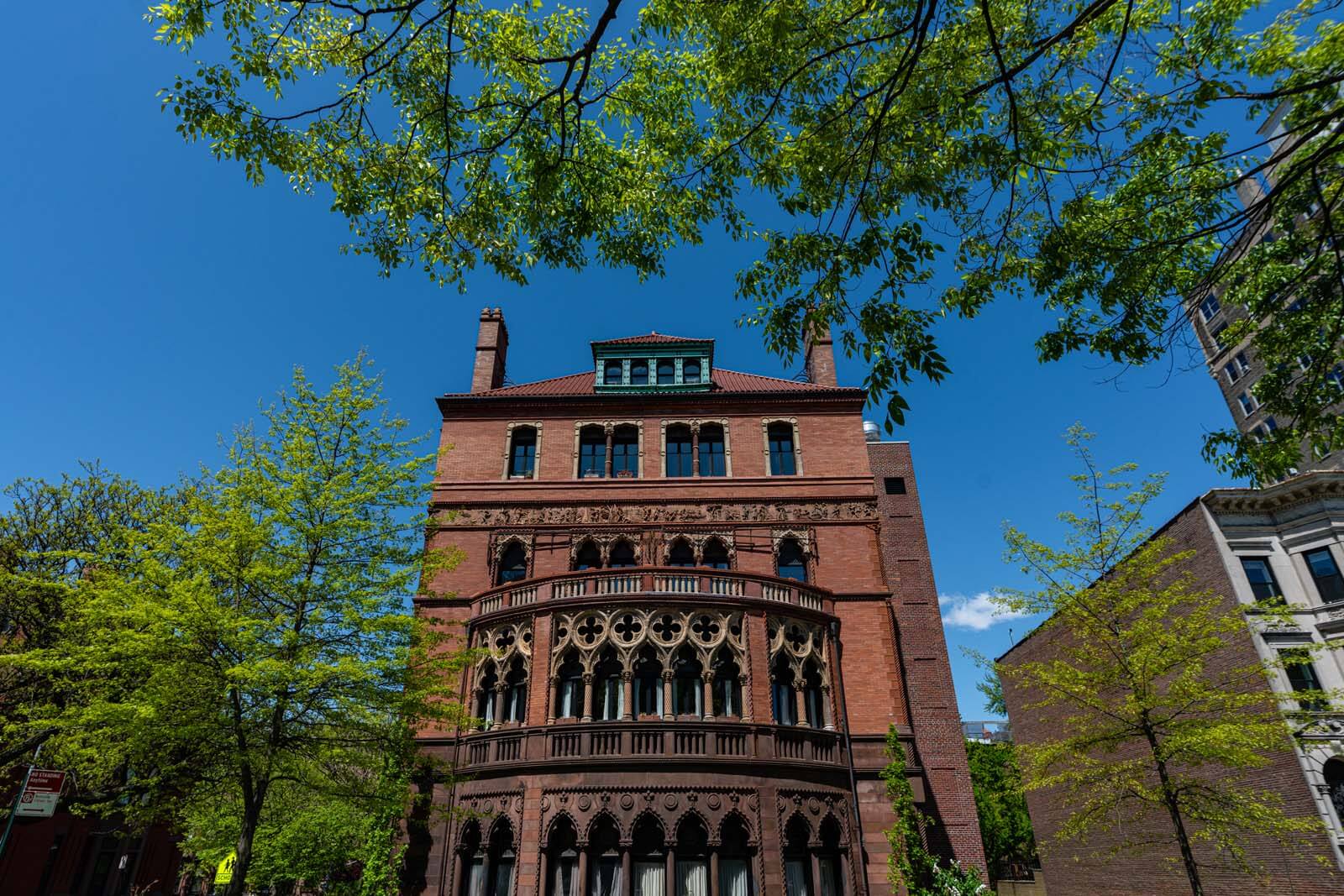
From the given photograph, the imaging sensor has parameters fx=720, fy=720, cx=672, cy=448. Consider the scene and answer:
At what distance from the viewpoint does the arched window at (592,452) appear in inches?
1020

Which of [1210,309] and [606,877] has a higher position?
[1210,309]

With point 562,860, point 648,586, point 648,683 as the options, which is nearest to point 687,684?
point 648,683

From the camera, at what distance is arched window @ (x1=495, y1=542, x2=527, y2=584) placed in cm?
2390

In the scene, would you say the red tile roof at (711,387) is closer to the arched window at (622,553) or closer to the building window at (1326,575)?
the arched window at (622,553)

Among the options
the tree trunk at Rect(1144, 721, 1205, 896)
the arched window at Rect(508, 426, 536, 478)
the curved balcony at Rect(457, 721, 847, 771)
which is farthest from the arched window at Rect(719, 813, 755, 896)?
the arched window at Rect(508, 426, 536, 478)

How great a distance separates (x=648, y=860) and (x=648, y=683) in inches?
165

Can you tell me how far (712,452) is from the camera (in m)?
26.2

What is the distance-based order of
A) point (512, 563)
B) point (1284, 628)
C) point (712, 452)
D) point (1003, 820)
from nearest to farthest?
point (1284, 628), point (512, 563), point (712, 452), point (1003, 820)

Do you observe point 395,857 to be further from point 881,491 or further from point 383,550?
point 881,491

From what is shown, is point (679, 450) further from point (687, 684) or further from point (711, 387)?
point (687, 684)

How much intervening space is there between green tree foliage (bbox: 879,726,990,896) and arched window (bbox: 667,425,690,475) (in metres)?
11.3

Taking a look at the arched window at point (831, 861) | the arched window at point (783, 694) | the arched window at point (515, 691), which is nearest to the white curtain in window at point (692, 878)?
the arched window at point (831, 861)

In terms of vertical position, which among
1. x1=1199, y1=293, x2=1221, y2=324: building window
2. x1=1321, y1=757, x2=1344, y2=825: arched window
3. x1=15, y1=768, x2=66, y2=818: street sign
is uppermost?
x1=1199, y1=293, x2=1221, y2=324: building window

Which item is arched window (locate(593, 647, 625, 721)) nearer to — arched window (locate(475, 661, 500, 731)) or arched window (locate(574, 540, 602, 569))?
arched window (locate(475, 661, 500, 731))
